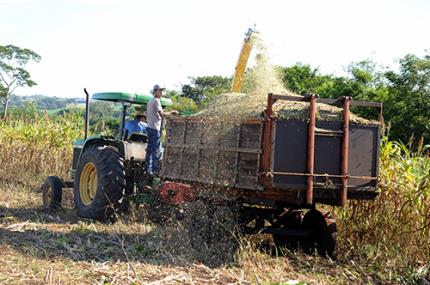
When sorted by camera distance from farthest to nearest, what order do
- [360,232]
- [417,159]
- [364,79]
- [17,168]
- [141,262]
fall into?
[364,79] → [17,168] → [417,159] → [360,232] → [141,262]

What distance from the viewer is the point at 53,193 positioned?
9.28 m

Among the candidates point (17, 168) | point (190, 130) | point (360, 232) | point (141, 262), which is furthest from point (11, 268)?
point (17, 168)

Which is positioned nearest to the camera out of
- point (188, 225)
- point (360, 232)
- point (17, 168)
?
point (188, 225)

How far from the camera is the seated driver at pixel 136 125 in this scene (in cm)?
870

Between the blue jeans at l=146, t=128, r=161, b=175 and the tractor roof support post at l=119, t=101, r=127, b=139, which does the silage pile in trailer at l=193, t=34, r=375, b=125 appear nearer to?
the blue jeans at l=146, t=128, r=161, b=175

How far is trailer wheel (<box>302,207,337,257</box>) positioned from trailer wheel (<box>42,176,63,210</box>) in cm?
435

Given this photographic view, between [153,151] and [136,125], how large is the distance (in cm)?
89

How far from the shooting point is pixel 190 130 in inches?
271

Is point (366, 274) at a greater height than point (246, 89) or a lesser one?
lesser

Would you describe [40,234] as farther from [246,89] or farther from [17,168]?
[17,168]

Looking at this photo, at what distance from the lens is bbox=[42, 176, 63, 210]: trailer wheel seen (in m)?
9.27

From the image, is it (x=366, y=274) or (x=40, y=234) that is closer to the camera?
(x=366, y=274)

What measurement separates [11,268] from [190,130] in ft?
8.74

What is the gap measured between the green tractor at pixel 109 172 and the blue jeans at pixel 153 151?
31 cm
